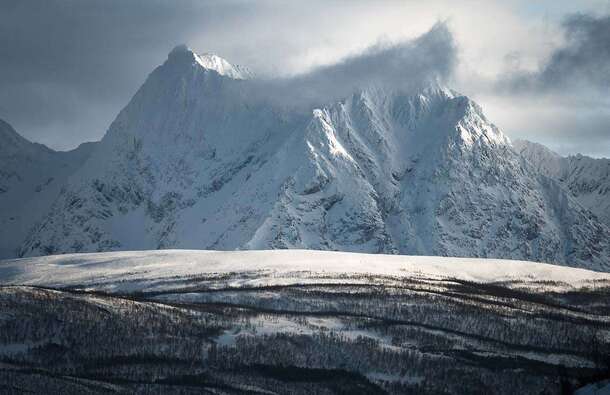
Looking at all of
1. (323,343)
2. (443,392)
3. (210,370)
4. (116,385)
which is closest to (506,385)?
(443,392)

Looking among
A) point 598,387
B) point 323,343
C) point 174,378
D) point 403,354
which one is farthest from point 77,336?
point 598,387

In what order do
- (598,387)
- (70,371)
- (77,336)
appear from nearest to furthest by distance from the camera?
(598,387), (70,371), (77,336)

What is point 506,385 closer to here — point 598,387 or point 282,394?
point 598,387

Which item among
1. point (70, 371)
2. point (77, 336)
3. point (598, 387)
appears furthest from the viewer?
point (77, 336)

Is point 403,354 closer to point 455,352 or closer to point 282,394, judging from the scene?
point 455,352

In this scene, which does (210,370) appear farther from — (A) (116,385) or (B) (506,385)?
(B) (506,385)

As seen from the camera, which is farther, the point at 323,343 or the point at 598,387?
the point at 323,343

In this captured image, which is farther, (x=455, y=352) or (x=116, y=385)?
(x=455, y=352)

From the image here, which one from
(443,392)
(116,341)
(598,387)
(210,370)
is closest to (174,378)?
(210,370)
